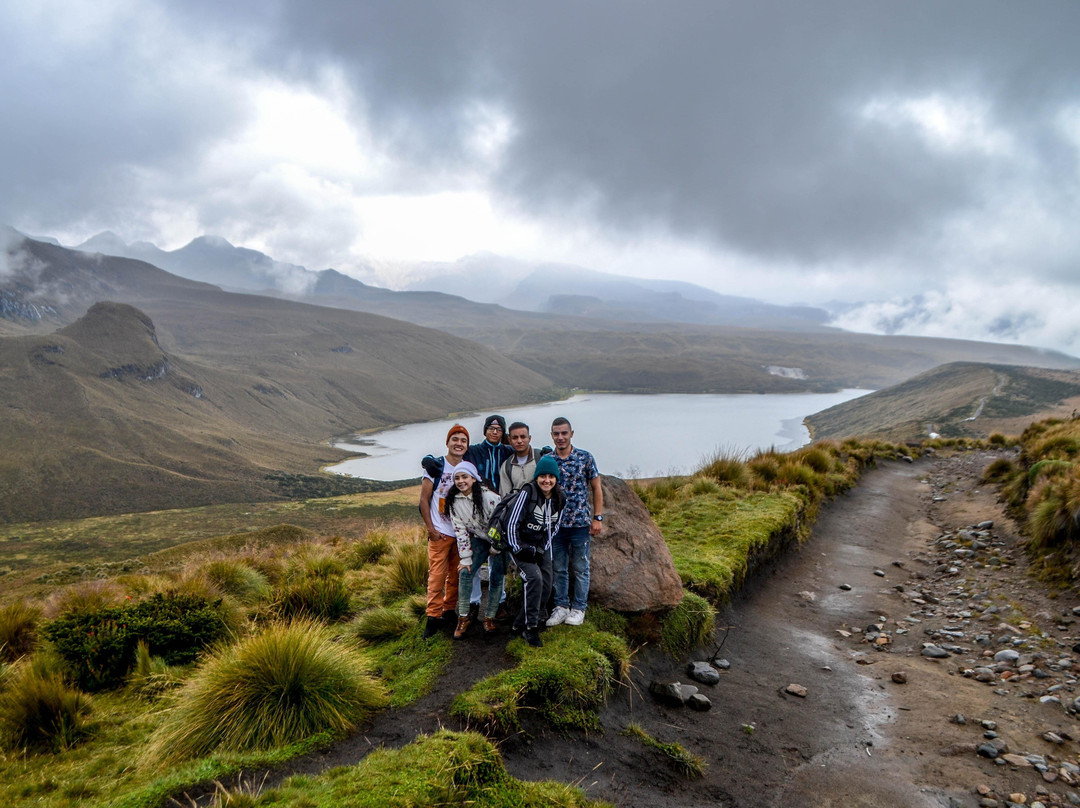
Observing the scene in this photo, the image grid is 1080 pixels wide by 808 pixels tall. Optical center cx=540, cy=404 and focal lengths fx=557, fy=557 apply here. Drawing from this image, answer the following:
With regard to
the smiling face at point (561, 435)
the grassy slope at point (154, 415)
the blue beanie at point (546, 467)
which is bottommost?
the grassy slope at point (154, 415)

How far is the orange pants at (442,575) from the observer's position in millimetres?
5555

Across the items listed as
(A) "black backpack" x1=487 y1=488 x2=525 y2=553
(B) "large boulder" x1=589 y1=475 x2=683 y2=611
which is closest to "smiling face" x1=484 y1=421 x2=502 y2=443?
(A) "black backpack" x1=487 y1=488 x2=525 y2=553

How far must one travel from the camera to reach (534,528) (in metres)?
5.13

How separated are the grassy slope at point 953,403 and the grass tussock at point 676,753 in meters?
63.7

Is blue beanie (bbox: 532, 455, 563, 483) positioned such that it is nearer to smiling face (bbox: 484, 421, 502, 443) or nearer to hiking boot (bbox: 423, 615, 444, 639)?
smiling face (bbox: 484, 421, 502, 443)

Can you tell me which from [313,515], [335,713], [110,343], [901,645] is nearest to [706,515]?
[901,645]

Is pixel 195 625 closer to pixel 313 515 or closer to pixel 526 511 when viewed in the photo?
pixel 526 511

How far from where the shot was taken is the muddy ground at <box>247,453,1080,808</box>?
3938 mm

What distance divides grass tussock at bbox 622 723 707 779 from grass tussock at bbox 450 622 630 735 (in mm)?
334

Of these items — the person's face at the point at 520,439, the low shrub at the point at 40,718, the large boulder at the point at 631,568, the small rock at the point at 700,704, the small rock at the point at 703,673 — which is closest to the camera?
the low shrub at the point at 40,718

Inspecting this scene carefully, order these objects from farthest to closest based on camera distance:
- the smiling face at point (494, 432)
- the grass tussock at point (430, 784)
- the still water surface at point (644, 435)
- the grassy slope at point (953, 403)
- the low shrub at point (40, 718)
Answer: the still water surface at point (644, 435), the grassy slope at point (953, 403), the smiling face at point (494, 432), the low shrub at point (40, 718), the grass tussock at point (430, 784)

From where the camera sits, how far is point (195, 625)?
20.0ft

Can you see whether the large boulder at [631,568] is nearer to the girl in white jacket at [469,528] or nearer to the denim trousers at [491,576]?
the denim trousers at [491,576]

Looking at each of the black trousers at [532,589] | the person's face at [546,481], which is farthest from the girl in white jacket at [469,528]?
the person's face at [546,481]
